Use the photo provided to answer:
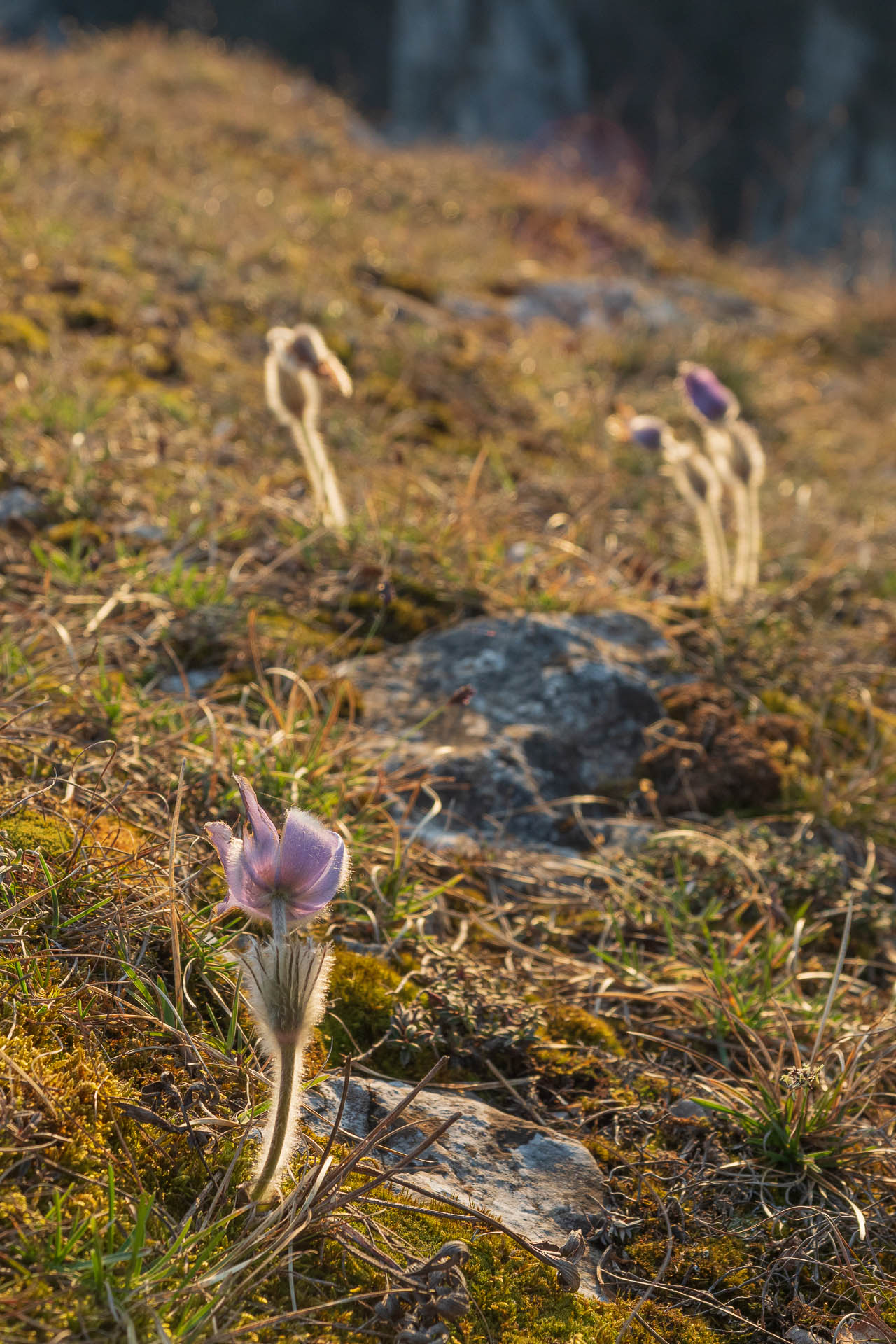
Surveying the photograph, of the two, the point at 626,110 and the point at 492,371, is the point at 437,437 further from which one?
the point at 626,110

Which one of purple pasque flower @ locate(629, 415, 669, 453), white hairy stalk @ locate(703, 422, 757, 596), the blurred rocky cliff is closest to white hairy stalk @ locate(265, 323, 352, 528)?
purple pasque flower @ locate(629, 415, 669, 453)

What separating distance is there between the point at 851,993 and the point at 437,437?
2.87m

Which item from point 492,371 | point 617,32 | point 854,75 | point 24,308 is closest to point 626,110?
point 617,32

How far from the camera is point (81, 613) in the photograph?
235 centimetres

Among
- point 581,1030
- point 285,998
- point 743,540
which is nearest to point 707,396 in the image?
point 743,540

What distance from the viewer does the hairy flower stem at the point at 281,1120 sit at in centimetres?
105

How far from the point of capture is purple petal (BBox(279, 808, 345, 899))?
1030mm

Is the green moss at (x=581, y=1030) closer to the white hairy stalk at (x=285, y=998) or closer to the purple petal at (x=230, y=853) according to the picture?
the white hairy stalk at (x=285, y=998)

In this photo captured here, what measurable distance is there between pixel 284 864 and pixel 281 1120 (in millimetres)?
295

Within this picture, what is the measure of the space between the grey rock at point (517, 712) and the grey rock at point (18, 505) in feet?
3.55

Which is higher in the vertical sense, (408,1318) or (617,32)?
(617,32)

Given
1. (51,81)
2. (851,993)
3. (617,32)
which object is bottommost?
(851,993)

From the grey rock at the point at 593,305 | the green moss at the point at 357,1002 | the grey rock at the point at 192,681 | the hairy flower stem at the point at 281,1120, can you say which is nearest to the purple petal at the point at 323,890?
the hairy flower stem at the point at 281,1120

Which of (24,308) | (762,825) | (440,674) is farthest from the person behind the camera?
(24,308)
